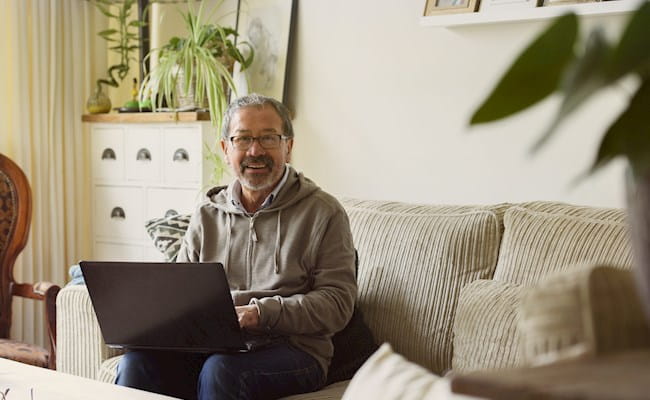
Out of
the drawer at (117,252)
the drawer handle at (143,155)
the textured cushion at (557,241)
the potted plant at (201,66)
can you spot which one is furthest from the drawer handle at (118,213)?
the textured cushion at (557,241)

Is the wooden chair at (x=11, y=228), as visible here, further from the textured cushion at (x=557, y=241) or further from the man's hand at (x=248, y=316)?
the textured cushion at (x=557, y=241)

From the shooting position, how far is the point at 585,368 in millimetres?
742

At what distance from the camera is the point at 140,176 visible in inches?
153

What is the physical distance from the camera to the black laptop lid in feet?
7.39

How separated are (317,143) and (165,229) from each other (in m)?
0.68

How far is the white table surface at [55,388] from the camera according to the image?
216 cm

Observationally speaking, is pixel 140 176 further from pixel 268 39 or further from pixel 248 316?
pixel 248 316

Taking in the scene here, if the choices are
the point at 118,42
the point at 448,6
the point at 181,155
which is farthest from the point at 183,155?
the point at 448,6

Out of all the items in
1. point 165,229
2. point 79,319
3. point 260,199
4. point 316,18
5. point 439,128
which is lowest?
point 79,319

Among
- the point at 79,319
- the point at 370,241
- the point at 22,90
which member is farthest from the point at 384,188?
the point at 22,90

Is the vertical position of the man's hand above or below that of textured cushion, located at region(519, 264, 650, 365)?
below

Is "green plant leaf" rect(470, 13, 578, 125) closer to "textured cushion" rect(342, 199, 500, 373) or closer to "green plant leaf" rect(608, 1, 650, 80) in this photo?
"green plant leaf" rect(608, 1, 650, 80)

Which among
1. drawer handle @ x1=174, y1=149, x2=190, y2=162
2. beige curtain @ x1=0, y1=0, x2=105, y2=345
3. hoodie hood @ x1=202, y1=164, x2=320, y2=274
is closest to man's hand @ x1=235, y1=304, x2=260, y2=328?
hoodie hood @ x1=202, y1=164, x2=320, y2=274

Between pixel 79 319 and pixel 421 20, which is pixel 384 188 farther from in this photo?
pixel 79 319
